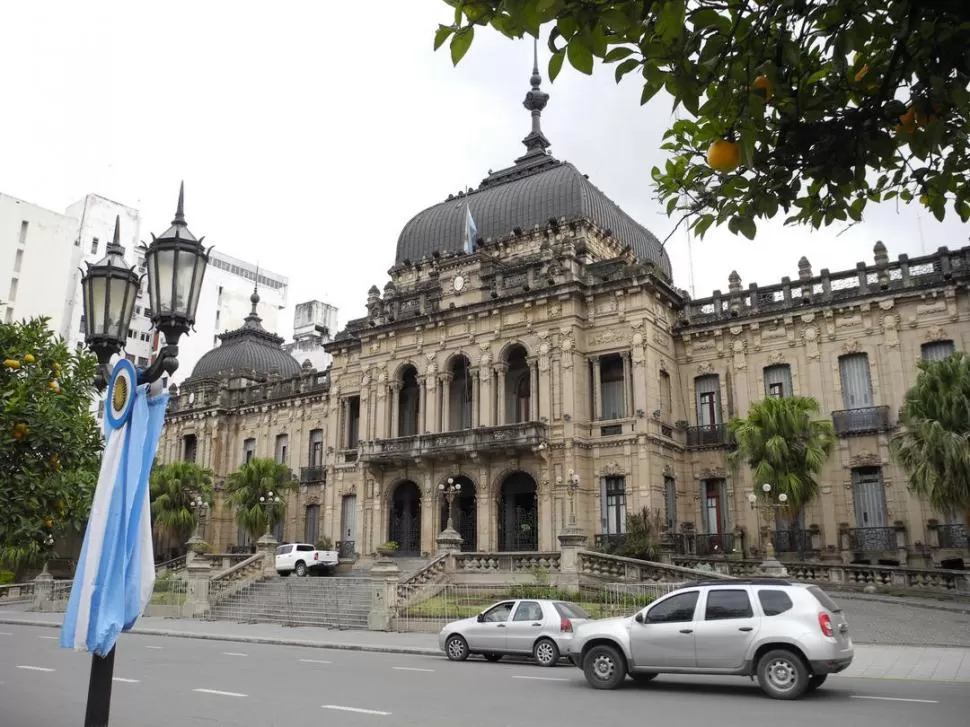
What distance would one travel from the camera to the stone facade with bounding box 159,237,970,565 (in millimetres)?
32250

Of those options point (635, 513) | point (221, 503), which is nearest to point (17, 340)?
point (635, 513)

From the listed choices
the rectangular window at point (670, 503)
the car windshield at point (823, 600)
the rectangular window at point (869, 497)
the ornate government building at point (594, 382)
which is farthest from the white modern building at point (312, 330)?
the car windshield at point (823, 600)

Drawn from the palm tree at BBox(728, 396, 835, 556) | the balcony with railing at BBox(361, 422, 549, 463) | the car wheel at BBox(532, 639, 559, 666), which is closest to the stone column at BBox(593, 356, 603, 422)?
the balcony with railing at BBox(361, 422, 549, 463)

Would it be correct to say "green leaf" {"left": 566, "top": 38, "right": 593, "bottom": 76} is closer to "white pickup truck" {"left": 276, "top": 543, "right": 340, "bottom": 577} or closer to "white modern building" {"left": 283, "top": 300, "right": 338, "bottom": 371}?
"white pickup truck" {"left": 276, "top": 543, "right": 340, "bottom": 577}

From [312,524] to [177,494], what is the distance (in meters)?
7.48

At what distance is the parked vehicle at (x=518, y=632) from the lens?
677 inches

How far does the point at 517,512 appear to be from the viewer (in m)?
36.3

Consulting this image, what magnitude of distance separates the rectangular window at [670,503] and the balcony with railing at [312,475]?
20688mm

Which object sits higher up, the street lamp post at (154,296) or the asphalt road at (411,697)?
the street lamp post at (154,296)

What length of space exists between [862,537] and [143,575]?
29.9 meters

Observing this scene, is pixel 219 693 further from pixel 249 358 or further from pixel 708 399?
pixel 249 358

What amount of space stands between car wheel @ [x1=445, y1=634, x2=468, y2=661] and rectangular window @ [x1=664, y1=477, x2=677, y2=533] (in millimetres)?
17329

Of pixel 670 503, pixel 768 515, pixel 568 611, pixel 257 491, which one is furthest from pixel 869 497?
pixel 257 491

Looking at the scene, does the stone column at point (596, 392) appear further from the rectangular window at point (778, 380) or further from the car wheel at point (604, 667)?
the car wheel at point (604, 667)
